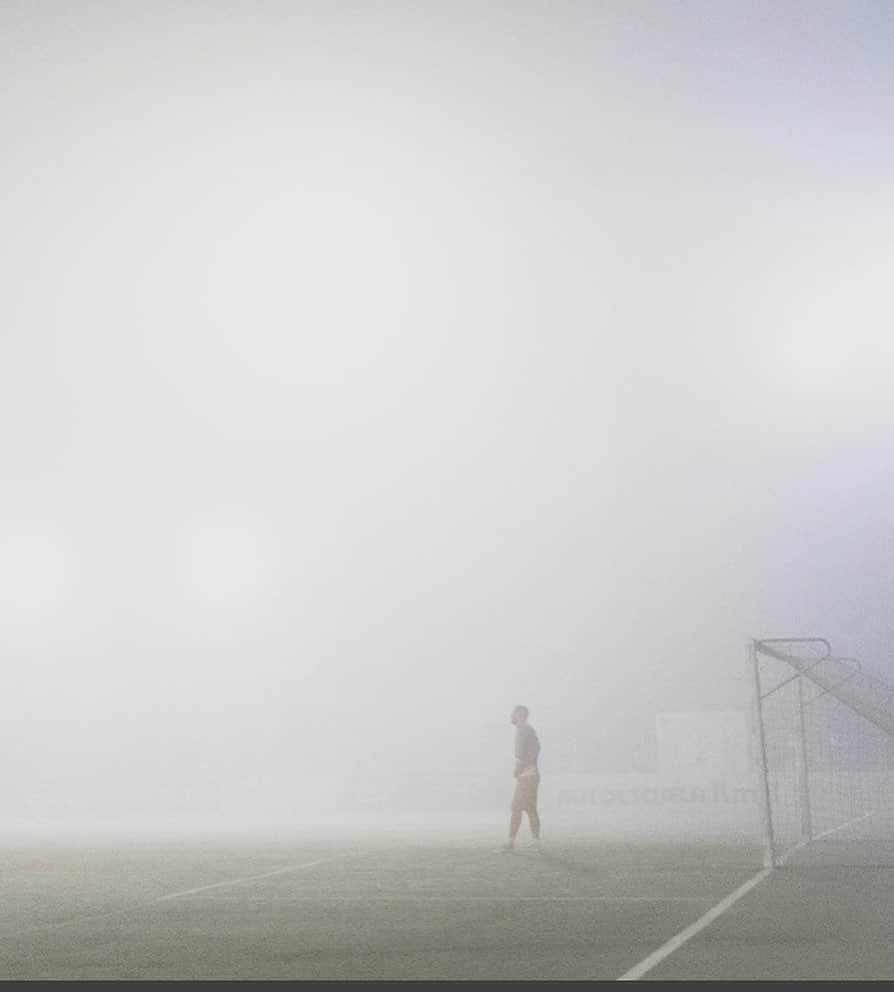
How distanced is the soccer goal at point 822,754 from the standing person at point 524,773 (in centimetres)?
375

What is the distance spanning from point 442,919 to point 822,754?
1992 centimetres

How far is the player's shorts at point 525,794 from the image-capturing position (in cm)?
2059

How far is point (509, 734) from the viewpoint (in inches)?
1925

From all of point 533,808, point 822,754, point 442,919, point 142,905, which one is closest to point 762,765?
point 533,808

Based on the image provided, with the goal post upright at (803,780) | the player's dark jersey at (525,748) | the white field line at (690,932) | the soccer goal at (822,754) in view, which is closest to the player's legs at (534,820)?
the player's dark jersey at (525,748)

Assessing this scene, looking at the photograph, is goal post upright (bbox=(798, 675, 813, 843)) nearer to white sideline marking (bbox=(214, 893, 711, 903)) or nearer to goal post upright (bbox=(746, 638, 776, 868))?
goal post upright (bbox=(746, 638, 776, 868))

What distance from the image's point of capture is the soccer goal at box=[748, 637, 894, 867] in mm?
18531

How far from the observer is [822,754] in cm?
2927

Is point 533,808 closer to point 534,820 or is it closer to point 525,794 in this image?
point 525,794

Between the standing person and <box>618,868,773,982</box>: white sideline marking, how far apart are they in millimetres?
6219

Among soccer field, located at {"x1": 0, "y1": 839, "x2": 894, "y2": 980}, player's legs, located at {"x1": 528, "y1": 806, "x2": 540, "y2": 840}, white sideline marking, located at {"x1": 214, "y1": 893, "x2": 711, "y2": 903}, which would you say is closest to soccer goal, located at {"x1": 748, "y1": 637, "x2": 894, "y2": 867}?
soccer field, located at {"x1": 0, "y1": 839, "x2": 894, "y2": 980}

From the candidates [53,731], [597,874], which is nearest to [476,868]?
[597,874]

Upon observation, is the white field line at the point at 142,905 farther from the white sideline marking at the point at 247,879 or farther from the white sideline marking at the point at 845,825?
the white sideline marking at the point at 845,825

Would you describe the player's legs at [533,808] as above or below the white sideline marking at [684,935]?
above
